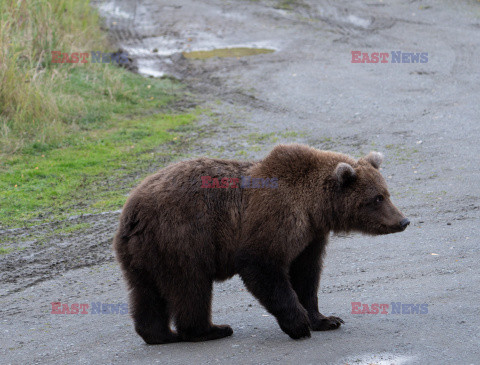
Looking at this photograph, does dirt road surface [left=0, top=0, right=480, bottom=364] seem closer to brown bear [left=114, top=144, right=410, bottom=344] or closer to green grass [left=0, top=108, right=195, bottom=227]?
brown bear [left=114, top=144, right=410, bottom=344]

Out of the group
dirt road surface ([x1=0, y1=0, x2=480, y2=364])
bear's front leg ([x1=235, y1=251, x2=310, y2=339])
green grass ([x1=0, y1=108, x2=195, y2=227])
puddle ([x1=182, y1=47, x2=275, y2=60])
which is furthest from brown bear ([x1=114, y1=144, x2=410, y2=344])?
puddle ([x1=182, y1=47, x2=275, y2=60])

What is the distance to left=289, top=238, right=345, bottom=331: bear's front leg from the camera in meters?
6.47

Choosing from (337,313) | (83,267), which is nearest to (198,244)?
(337,313)

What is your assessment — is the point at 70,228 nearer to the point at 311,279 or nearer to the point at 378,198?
the point at 311,279

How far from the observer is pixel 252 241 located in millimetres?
6086

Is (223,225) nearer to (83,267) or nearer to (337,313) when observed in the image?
(337,313)

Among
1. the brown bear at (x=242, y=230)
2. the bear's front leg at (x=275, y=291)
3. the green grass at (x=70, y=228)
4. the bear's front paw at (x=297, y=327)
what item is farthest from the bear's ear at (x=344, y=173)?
the green grass at (x=70, y=228)

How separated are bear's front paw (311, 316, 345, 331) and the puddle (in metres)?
13.3

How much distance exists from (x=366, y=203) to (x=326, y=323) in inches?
50.6

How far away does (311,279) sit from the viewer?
6.50 metres

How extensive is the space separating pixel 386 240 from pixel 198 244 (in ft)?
11.6

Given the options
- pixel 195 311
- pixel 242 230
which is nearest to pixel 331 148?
pixel 242 230

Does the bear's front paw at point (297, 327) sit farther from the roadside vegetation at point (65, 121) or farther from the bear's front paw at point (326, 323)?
the roadside vegetation at point (65, 121)

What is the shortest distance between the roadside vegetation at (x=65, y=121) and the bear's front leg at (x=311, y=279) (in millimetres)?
4640
